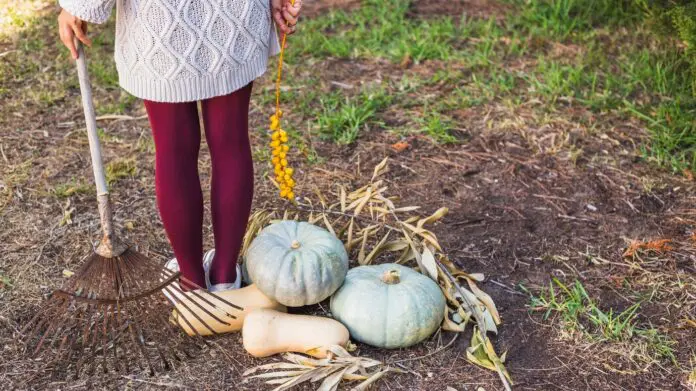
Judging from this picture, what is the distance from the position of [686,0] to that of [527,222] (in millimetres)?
1697

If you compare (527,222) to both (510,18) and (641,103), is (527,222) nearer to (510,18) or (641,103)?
(641,103)

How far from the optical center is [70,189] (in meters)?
3.70

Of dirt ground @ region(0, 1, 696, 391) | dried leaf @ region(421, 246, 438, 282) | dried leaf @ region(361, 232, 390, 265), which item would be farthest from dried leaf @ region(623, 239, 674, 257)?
dried leaf @ region(361, 232, 390, 265)

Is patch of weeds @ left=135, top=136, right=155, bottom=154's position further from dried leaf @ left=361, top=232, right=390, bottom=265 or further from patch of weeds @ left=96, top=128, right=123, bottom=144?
dried leaf @ left=361, top=232, right=390, bottom=265

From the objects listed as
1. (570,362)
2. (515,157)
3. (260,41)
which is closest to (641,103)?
(515,157)

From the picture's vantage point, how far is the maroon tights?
8.41 feet

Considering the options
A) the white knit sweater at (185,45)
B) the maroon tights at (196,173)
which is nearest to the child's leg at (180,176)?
the maroon tights at (196,173)

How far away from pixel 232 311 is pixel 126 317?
1.30 feet

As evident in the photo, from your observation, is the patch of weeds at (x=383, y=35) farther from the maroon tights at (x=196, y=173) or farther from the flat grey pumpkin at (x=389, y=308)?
the flat grey pumpkin at (x=389, y=308)

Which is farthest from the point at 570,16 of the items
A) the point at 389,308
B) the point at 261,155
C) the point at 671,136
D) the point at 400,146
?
the point at 389,308

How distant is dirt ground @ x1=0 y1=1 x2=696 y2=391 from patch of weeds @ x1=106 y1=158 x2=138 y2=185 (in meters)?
0.01

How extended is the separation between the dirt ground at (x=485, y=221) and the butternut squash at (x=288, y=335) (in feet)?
0.35

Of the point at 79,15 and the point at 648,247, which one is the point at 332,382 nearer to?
the point at 79,15

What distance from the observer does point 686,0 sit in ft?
14.2
